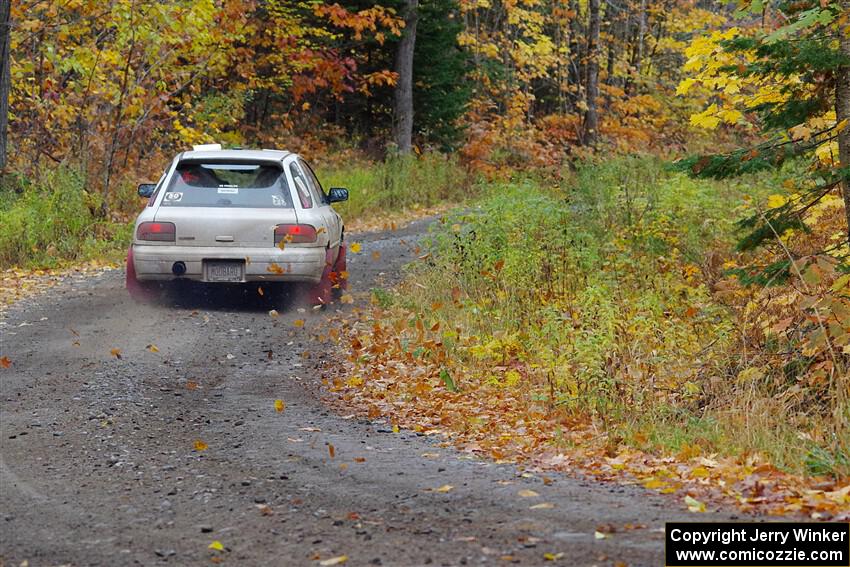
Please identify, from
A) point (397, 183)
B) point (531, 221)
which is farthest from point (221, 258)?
point (397, 183)

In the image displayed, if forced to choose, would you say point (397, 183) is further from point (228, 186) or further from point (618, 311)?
point (618, 311)

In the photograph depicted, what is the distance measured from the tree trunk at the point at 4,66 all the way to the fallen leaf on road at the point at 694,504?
1475cm

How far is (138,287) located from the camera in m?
12.1

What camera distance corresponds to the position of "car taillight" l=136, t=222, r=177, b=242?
11594 millimetres

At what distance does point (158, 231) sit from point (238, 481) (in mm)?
5901

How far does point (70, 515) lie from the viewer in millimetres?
5688

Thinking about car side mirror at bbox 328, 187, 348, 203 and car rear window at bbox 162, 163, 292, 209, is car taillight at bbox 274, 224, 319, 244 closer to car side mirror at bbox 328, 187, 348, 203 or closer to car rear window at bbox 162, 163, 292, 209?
car rear window at bbox 162, 163, 292, 209

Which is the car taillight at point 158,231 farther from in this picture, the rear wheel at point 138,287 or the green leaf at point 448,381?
the green leaf at point 448,381

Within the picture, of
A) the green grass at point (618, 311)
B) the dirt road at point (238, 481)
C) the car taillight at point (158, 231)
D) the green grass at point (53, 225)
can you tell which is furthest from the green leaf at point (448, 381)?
the green grass at point (53, 225)

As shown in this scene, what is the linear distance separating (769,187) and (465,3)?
1560cm

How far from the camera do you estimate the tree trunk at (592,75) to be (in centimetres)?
2928

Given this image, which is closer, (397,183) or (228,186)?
(228,186)

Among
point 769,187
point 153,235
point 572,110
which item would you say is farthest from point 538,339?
point 572,110

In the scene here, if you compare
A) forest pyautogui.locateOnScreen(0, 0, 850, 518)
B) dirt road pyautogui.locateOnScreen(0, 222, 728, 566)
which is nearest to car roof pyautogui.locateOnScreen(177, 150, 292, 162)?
forest pyautogui.locateOnScreen(0, 0, 850, 518)
